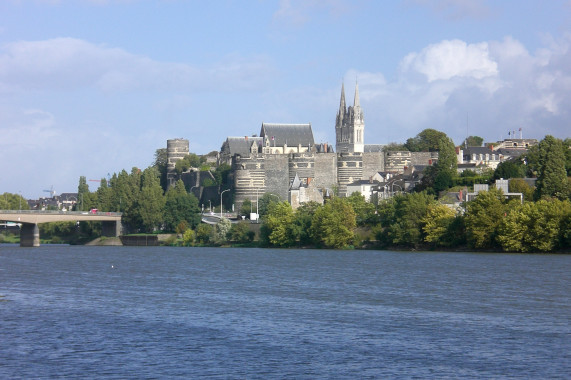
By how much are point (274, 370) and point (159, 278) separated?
27.4 m

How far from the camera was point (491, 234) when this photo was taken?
67188 millimetres

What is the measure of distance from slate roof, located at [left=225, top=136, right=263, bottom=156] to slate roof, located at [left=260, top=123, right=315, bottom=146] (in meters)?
1.65

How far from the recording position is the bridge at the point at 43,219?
9075 cm

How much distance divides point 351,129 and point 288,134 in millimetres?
16088

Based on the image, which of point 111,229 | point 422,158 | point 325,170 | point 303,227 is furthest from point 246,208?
point 422,158

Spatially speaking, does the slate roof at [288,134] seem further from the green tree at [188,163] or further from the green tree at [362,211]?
the green tree at [362,211]

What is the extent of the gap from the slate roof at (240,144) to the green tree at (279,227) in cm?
3828

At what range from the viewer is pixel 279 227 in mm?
83875

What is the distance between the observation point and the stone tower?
138 meters

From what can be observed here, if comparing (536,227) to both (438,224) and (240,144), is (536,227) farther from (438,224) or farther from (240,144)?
(240,144)

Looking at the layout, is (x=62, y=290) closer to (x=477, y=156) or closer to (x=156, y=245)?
(x=156, y=245)

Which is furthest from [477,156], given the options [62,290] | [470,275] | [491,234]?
[62,290]

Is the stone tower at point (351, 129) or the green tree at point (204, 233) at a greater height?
the stone tower at point (351, 129)

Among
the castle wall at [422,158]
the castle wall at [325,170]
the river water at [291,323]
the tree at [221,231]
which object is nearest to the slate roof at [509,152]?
the castle wall at [422,158]
